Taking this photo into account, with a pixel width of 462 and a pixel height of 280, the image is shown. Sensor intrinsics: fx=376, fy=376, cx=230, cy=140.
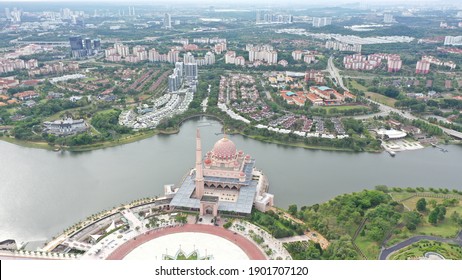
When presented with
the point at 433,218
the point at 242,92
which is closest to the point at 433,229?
the point at 433,218

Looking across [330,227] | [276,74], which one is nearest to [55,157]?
[330,227]

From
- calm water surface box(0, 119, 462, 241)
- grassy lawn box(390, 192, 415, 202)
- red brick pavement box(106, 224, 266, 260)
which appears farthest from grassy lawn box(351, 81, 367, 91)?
red brick pavement box(106, 224, 266, 260)

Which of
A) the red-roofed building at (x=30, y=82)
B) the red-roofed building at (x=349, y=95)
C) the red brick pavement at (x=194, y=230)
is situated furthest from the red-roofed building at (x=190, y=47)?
the red brick pavement at (x=194, y=230)

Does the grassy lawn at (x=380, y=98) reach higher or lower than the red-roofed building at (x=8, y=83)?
lower

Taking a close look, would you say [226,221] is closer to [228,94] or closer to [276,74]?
[228,94]

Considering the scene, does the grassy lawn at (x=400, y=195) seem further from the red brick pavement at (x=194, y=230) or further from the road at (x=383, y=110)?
the road at (x=383, y=110)

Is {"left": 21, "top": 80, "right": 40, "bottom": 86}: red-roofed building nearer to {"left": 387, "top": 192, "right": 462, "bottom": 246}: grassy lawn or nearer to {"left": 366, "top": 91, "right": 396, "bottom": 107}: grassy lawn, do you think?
{"left": 366, "top": 91, "right": 396, "bottom": 107}: grassy lawn

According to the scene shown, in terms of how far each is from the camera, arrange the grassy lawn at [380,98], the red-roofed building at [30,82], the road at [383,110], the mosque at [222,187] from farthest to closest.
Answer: the red-roofed building at [30,82]
the grassy lawn at [380,98]
the road at [383,110]
the mosque at [222,187]
